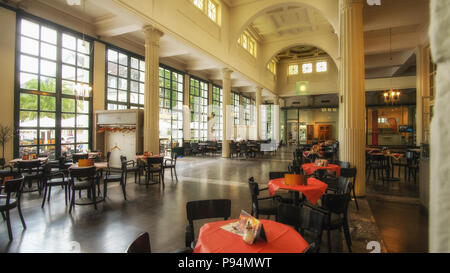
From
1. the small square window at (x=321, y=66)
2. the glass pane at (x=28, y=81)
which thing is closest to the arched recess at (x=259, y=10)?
the glass pane at (x=28, y=81)

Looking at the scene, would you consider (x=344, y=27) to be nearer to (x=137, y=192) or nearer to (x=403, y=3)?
(x=403, y=3)

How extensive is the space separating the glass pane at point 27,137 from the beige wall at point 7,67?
0.98ft

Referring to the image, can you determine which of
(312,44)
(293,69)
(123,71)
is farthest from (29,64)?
(293,69)

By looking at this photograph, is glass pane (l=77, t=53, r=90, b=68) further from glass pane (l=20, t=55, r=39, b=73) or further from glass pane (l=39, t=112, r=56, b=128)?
glass pane (l=39, t=112, r=56, b=128)

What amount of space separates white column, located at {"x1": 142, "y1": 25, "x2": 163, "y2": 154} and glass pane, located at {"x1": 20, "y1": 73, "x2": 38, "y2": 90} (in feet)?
11.8

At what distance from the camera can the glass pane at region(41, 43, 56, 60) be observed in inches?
297

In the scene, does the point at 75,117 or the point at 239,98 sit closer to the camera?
the point at 75,117

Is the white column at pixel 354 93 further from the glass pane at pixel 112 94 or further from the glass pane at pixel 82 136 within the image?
the glass pane at pixel 82 136
